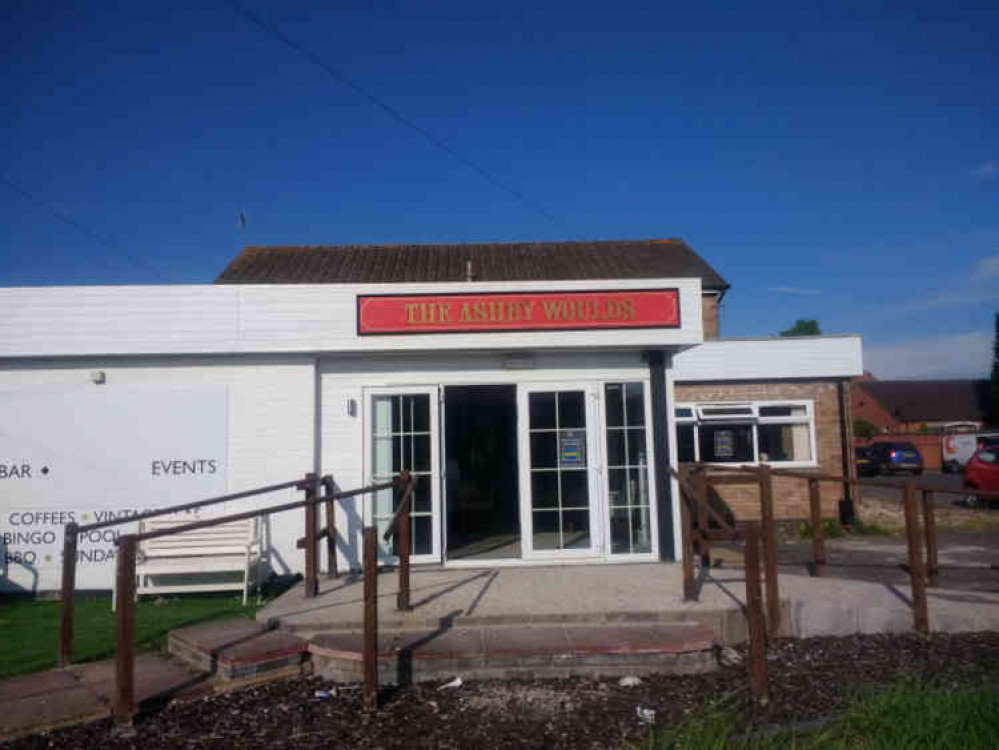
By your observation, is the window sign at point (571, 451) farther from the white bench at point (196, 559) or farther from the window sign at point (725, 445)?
the window sign at point (725, 445)

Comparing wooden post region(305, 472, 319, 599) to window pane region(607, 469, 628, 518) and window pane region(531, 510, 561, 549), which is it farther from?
window pane region(607, 469, 628, 518)

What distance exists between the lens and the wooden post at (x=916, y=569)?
5.33m

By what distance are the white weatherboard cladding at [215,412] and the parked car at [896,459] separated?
26706 millimetres

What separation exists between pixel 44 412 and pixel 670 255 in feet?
55.5

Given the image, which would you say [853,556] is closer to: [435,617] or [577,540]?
[577,540]

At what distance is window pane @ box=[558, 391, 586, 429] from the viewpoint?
7613mm

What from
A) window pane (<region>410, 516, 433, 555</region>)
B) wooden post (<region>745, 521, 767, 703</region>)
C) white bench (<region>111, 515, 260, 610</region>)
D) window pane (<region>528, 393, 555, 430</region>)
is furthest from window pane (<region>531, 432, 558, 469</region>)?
wooden post (<region>745, 521, 767, 703</region>)

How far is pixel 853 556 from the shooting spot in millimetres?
8836

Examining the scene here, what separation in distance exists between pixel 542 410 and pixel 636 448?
1.13 m

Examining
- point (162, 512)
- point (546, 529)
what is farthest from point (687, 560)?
point (162, 512)

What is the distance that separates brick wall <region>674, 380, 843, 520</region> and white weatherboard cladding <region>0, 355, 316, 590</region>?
825 centimetres

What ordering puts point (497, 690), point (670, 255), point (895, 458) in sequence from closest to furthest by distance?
point (497, 690), point (670, 255), point (895, 458)

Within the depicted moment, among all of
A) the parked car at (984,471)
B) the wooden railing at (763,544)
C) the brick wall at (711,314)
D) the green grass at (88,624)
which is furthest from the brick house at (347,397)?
the brick wall at (711,314)

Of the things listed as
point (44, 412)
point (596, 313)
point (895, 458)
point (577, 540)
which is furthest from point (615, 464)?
point (895, 458)
